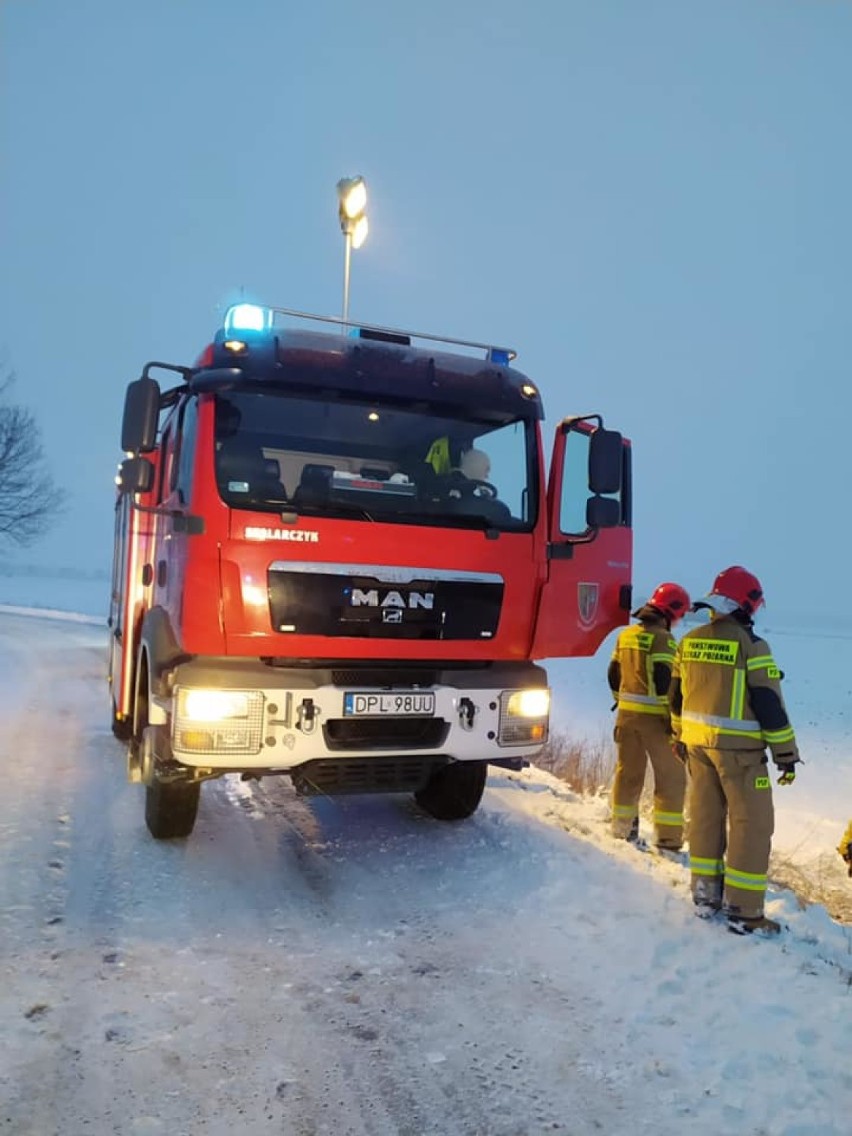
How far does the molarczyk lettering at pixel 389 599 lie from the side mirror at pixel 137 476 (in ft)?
4.30

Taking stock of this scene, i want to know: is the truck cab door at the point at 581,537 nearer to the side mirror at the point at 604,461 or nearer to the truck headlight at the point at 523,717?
the side mirror at the point at 604,461

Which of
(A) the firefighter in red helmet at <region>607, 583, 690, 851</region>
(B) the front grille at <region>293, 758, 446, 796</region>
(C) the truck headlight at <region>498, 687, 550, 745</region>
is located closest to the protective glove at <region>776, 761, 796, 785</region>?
(C) the truck headlight at <region>498, 687, 550, 745</region>

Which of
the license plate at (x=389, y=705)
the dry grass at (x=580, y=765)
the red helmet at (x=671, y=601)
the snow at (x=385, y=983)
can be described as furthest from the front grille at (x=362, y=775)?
the dry grass at (x=580, y=765)

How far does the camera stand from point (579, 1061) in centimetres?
278

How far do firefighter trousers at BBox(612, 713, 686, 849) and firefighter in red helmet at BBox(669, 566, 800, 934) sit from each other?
1.11 m

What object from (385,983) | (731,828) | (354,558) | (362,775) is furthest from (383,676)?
(731,828)

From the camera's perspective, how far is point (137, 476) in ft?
14.1

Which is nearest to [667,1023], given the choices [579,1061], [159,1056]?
[579,1061]

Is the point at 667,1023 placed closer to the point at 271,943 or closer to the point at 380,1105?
the point at 380,1105

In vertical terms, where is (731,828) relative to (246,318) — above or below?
below

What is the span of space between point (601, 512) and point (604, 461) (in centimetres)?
31

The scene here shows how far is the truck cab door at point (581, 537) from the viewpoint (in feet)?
15.2

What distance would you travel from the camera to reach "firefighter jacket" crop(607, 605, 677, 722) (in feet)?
17.9

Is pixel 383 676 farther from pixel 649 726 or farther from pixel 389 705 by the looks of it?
pixel 649 726
